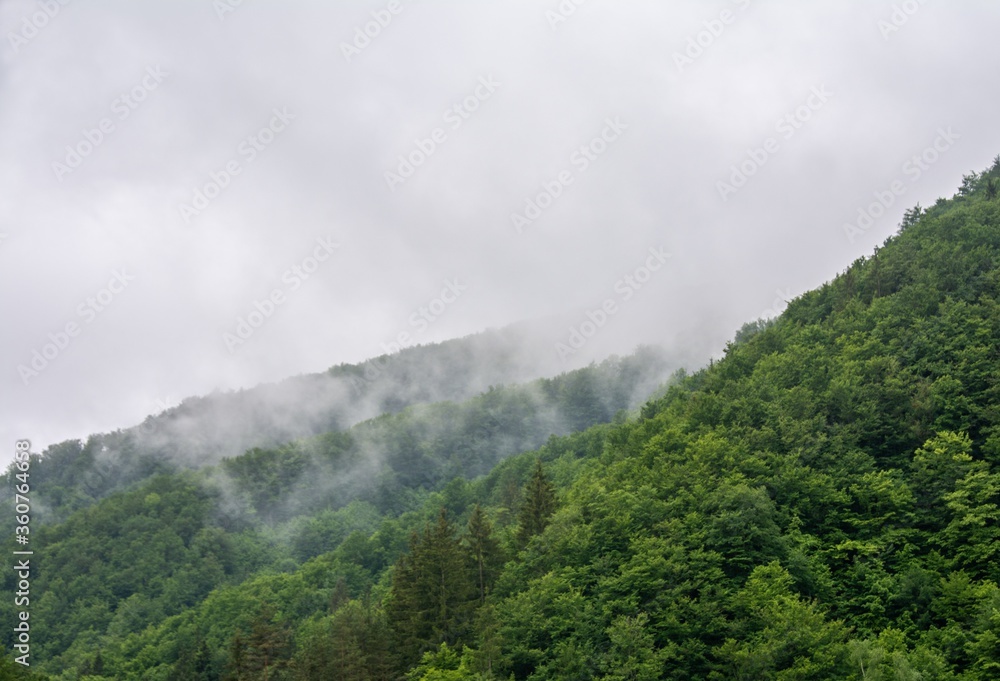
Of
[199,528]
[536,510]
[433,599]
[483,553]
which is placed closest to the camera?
[433,599]

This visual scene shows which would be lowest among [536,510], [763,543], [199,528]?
[763,543]

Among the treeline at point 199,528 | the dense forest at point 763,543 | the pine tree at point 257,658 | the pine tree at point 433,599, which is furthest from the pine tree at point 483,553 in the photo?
the treeline at point 199,528

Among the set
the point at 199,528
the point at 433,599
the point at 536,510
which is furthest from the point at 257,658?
the point at 199,528

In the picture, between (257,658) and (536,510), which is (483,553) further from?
(257,658)

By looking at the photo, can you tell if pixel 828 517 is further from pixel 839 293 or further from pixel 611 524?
pixel 839 293

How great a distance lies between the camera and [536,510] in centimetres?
7050

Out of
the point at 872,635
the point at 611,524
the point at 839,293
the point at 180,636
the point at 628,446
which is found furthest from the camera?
the point at 180,636

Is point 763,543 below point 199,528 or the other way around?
below

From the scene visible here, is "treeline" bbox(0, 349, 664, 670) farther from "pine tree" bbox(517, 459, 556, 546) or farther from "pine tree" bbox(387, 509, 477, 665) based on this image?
"pine tree" bbox(517, 459, 556, 546)

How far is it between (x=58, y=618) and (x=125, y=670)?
1529 inches

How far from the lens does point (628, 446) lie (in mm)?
82438

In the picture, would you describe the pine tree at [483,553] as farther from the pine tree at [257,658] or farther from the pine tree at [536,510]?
the pine tree at [257,658]

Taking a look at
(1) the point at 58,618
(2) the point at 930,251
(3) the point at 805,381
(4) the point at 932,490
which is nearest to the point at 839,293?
(2) the point at 930,251

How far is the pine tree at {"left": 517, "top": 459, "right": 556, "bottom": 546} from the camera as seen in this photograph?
226ft
